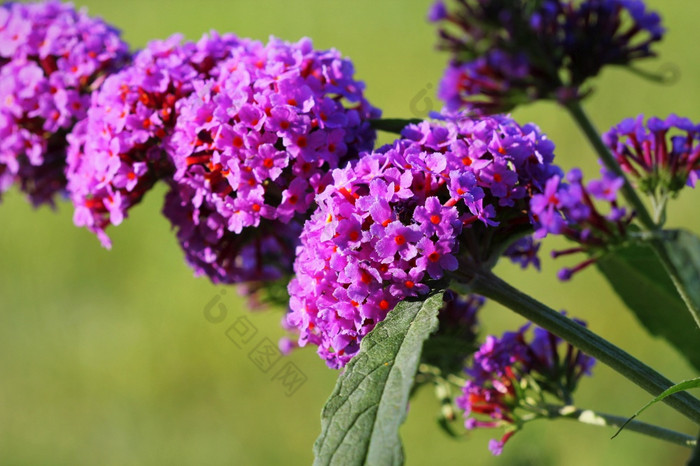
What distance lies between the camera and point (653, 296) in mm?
1079

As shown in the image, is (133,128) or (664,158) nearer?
(664,158)

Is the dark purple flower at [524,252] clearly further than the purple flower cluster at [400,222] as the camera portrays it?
Yes

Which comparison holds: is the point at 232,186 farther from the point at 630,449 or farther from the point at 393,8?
the point at 393,8

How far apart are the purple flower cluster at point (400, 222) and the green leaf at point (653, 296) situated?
9.0 inches

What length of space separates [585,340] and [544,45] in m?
0.74

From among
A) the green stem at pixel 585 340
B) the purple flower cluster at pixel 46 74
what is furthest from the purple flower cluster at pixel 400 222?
the purple flower cluster at pixel 46 74

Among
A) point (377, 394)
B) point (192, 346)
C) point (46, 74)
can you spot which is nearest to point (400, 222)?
point (377, 394)

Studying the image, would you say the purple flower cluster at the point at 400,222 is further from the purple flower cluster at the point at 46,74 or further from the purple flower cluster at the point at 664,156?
the purple flower cluster at the point at 46,74

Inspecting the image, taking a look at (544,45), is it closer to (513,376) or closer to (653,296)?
(653,296)

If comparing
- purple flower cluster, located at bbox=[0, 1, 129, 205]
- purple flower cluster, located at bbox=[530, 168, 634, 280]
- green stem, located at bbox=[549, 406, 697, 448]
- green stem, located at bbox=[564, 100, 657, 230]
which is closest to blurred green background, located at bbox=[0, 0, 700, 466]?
green stem, located at bbox=[564, 100, 657, 230]

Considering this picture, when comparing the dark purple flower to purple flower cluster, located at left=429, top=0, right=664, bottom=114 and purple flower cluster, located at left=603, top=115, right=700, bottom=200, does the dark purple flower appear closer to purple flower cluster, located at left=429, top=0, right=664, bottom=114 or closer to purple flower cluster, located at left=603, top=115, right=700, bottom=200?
purple flower cluster, located at left=603, top=115, right=700, bottom=200

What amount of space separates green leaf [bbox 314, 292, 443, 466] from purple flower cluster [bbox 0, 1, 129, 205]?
64cm

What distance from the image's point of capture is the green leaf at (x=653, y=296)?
103 centimetres

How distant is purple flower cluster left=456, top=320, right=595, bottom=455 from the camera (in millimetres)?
1023
